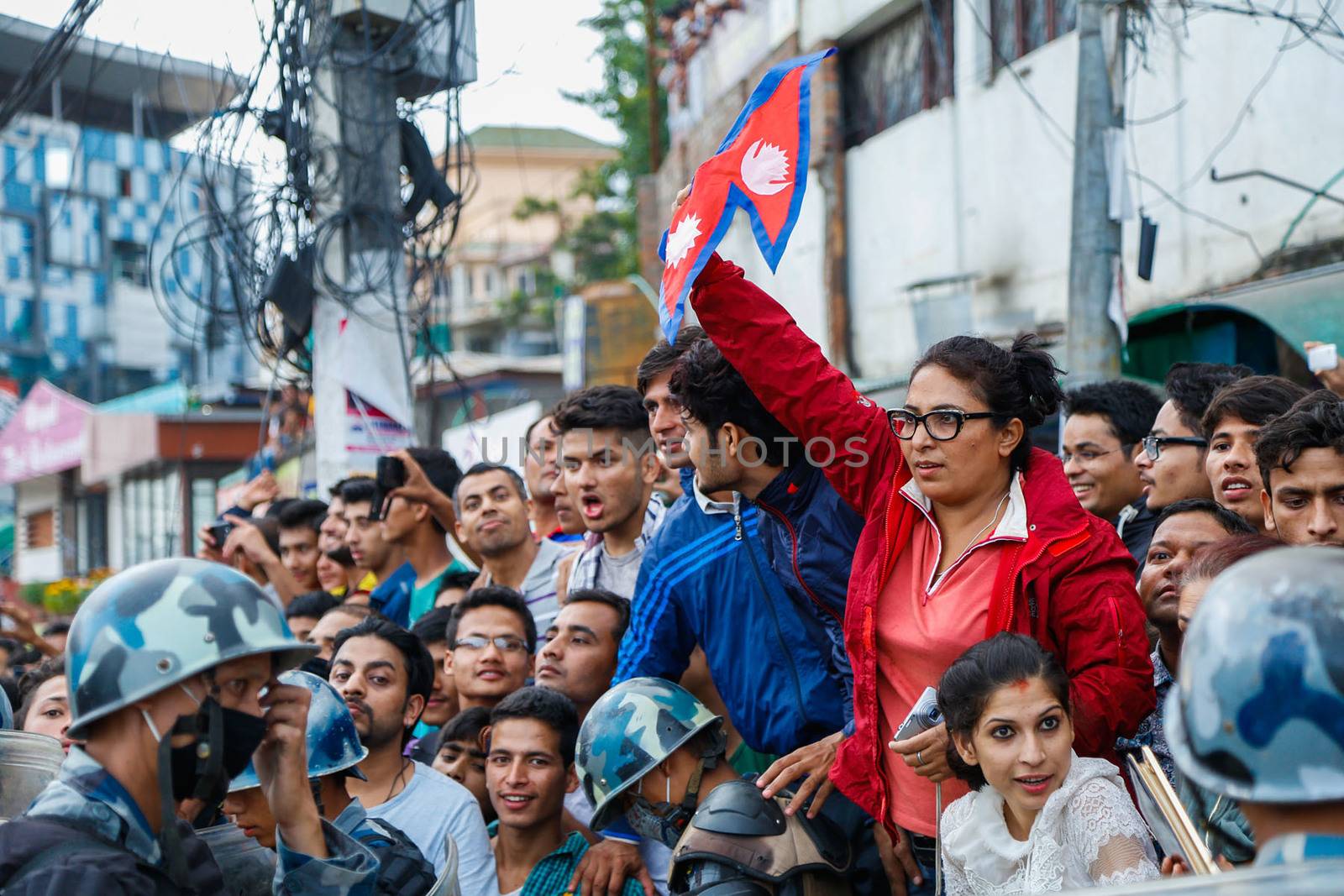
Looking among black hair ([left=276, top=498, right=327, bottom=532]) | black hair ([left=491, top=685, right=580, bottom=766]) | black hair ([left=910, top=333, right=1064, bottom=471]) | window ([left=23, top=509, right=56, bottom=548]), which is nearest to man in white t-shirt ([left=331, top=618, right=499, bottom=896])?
black hair ([left=491, top=685, right=580, bottom=766])

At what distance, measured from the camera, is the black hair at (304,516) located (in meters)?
7.26

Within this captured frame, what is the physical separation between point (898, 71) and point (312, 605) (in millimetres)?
8733

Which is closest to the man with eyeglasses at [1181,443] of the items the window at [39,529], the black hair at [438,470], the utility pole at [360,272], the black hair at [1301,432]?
the black hair at [1301,432]

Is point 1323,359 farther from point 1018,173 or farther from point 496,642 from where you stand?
point 1018,173

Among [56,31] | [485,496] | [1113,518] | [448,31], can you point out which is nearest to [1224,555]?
[1113,518]

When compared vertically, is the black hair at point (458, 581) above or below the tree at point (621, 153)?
below

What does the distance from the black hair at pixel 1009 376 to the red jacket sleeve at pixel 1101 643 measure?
1.14ft

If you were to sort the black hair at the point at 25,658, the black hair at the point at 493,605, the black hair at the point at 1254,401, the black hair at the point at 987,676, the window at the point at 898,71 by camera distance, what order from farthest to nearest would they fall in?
the window at the point at 898,71, the black hair at the point at 25,658, the black hair at the point at 493,605, the black hair at the point at 1254,401, the black hair at the point at 987,676

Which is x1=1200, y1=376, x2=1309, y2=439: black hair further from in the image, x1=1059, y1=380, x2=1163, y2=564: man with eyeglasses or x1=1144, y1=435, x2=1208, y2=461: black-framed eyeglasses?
x1=1059, y1=380, x2=1163, y2=564: man with eyeglasses

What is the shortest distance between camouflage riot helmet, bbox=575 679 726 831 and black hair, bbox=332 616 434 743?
0.97 m

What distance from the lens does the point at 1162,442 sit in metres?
4.29

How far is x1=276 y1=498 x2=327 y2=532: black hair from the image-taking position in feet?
23.8

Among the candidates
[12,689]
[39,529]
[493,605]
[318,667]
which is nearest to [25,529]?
[39,529]

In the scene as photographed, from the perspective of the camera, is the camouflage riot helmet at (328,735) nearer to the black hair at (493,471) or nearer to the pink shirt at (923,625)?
the pink shirt at (923,625)
